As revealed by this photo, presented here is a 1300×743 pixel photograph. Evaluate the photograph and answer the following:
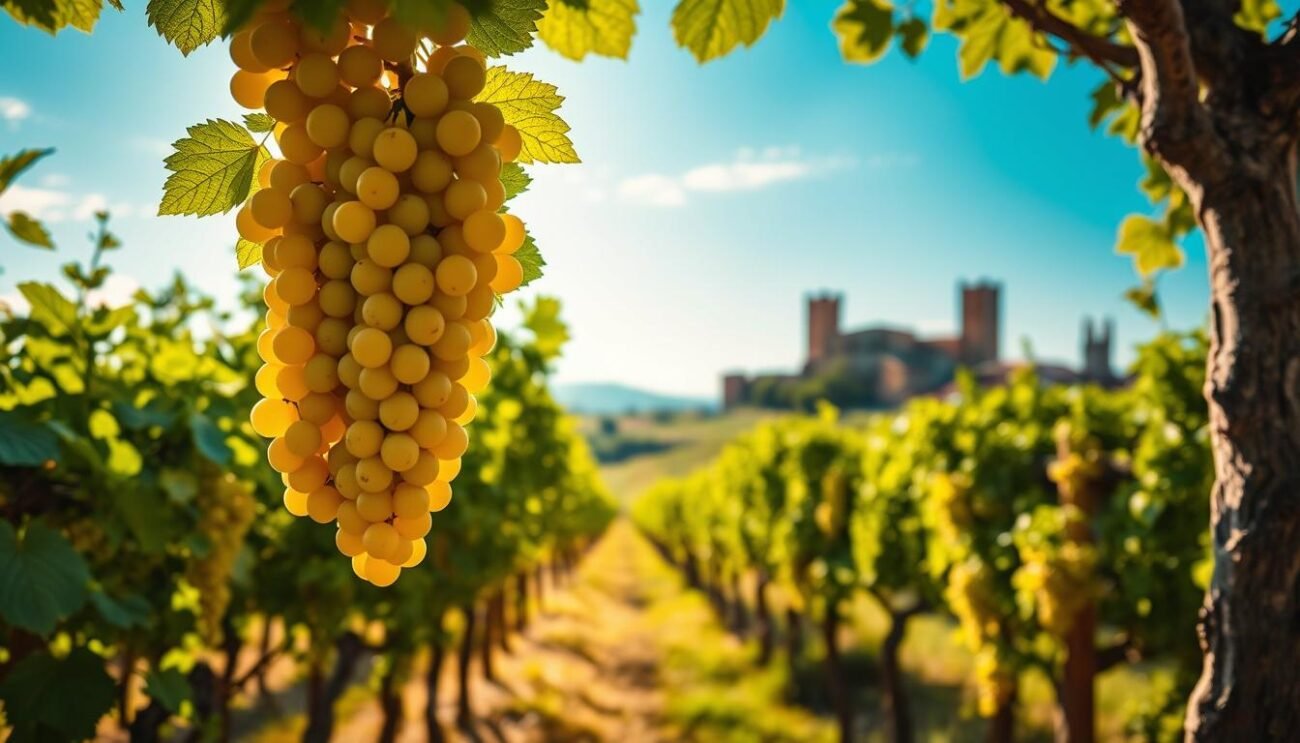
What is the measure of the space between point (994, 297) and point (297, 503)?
120 meters

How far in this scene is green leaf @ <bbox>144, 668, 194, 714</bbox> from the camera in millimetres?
2200

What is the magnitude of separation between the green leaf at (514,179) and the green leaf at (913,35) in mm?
2008

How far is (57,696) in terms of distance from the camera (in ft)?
6.11

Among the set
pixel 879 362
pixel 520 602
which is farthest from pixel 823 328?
pixel 520 602

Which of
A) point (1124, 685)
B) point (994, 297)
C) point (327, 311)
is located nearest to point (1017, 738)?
point (1124, 685)

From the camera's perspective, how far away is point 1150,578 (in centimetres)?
435

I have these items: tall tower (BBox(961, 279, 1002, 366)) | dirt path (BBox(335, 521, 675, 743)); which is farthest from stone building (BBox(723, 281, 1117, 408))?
dirt path (BBox(335, 521, 675, 743))

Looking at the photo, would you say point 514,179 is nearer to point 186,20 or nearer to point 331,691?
point 186,20

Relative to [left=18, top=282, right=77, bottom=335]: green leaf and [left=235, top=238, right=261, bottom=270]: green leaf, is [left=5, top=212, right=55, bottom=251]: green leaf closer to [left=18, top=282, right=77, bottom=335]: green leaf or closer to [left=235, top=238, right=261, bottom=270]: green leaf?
[left=18, top=282, right=77, bottom=335]: green leaf

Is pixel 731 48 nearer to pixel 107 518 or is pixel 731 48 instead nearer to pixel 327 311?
pixel 327 311

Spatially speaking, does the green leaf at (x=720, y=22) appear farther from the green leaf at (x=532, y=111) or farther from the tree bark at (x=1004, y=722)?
the tree bark at (x=1004, y=722)

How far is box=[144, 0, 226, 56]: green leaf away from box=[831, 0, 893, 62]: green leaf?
2.04m

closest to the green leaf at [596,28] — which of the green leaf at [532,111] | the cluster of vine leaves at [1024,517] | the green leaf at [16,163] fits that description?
the green leaf at [532,111]

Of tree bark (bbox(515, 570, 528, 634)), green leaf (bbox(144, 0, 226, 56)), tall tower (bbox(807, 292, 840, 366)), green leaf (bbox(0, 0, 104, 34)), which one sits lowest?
tree bark (bbox(515, 570, 528, 634))
